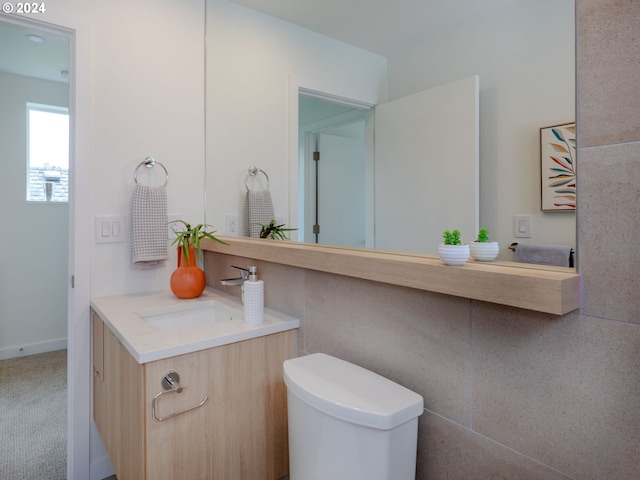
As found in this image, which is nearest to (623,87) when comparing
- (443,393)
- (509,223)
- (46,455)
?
(509,223)

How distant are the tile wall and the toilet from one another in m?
0.12

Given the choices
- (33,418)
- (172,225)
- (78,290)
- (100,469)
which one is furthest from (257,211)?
(33,418)

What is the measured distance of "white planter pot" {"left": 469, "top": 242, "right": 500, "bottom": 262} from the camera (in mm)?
854

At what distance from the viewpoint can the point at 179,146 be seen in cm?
189

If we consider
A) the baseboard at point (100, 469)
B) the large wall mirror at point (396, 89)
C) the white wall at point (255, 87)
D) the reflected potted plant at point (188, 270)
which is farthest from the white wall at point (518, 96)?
the baseboard at point (100, 469)

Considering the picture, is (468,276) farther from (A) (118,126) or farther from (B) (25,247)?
(B) (25,247)

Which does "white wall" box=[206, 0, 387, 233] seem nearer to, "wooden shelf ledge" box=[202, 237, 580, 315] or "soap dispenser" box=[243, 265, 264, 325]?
"soap dispenser" box=[243, 265, 264, 325]

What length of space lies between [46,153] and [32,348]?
166cm

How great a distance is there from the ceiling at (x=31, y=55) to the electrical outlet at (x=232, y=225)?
1.60m

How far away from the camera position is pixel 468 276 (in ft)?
2.58

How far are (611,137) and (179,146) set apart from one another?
1.73 m

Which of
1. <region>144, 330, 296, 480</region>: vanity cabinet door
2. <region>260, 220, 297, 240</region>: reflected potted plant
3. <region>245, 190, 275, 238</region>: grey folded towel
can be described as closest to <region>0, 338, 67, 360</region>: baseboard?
<region>245, 190, 275, 238</region>: grey folded towel

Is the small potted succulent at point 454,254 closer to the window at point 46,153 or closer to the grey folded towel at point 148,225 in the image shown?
the grey folded towel at point 148,225

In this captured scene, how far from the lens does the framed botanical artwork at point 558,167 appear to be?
29.5 inches
